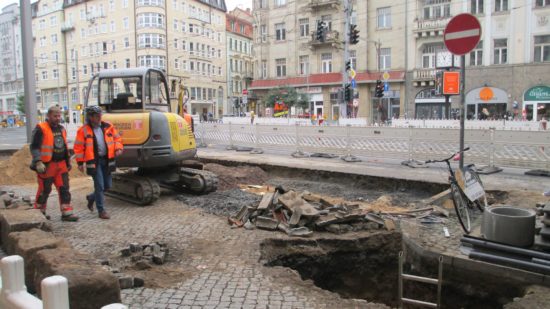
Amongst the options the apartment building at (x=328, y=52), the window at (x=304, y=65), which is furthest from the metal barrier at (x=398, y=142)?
the window at (x=304, y=65)

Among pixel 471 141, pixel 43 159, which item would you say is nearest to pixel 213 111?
pixel 471 141

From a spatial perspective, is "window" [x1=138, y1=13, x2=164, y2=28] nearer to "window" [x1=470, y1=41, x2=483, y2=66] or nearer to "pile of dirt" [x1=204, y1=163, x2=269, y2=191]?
"window" [x1=470, y1=41, x2=483, y2=66]

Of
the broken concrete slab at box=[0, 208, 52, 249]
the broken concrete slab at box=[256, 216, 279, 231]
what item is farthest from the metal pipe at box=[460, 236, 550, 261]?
the broken concrete slab at box=[0, 208, 52, 249]

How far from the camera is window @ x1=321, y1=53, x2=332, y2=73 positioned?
146 ft

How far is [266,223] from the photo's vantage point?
21.6 feet

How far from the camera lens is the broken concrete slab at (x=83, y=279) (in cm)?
319

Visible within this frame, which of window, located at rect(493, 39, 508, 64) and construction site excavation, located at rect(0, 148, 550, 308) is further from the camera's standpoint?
window, located at rect(493, 39, 508, 64)

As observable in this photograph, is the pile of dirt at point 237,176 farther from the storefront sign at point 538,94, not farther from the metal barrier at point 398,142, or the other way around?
the storefront sign at point 538,94

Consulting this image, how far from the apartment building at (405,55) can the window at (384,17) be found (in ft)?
0.29

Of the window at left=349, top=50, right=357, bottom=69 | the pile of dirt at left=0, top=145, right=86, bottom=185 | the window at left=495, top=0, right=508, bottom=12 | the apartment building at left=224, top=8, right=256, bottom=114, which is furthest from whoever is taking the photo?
the apartment building at left=224, top=8, right=256, bottom=114

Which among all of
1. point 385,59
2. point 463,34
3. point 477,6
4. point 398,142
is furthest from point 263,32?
point 463,34

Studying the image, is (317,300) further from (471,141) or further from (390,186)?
(471,141)

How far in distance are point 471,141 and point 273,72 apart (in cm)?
3689

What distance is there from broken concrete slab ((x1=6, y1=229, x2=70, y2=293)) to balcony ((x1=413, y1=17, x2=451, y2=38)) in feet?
122
